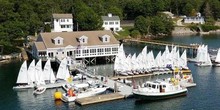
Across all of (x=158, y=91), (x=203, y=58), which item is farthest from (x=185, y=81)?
(x=203, y=58)

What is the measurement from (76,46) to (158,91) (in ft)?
93.7

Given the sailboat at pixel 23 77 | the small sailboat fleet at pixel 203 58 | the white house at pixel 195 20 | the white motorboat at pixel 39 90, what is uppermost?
the white house at pixel 195 20

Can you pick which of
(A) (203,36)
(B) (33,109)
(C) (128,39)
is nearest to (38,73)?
(B) (33,109)

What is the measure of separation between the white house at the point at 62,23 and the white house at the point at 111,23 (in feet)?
43.0

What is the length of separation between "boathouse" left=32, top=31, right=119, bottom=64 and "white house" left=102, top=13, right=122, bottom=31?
136 feet

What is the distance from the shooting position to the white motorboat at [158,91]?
52.4 meters

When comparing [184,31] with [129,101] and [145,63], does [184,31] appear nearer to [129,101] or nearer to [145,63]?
[145,63]

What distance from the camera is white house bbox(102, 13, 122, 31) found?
12277 centimetres

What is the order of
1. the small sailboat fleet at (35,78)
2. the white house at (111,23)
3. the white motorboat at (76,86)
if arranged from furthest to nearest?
1. the white house at (111,23)
2. the small sailboat fleet at (35,78)
3. the white motorboat at (76,86)

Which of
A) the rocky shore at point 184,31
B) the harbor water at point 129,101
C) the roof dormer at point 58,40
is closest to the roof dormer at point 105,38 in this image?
the roof dormer at point 58,40

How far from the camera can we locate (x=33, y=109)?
50.0 m

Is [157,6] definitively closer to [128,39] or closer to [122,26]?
[122,26]

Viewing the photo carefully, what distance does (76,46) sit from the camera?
7769cm

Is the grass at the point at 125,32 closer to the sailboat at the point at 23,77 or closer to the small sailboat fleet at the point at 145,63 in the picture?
the small sailboat fleet at the point at 145,63
